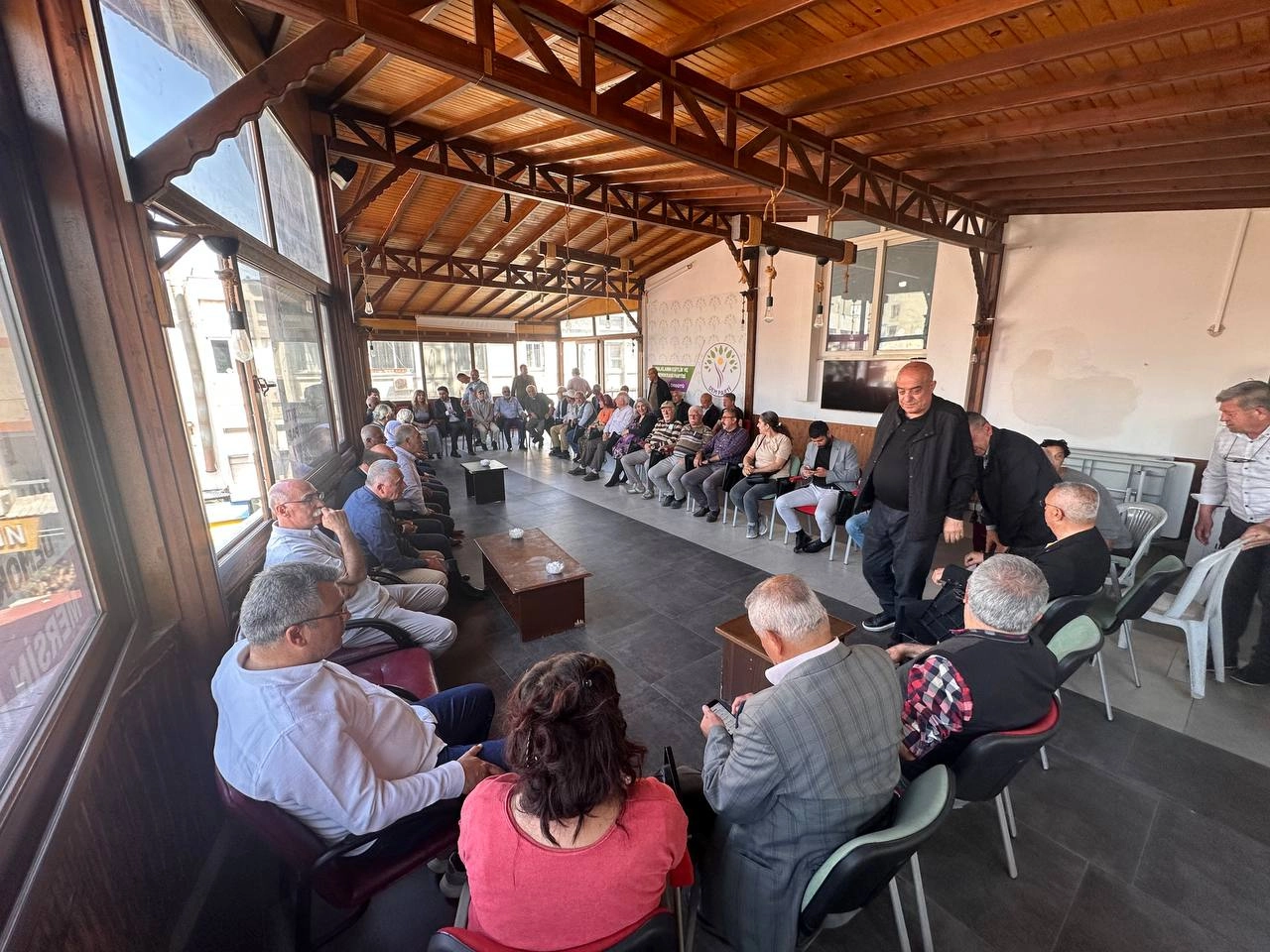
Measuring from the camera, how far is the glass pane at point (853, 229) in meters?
6.81

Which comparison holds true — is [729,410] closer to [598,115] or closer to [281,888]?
[598,115]

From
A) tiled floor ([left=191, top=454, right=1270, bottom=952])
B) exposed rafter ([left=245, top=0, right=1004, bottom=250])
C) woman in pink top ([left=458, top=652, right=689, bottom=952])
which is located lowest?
tiled floor ([left=191, top=454, right=1270, bottom=952])

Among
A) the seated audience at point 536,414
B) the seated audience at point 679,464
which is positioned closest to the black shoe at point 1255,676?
the seated audience at point 679,464

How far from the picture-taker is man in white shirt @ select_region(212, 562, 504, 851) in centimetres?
121

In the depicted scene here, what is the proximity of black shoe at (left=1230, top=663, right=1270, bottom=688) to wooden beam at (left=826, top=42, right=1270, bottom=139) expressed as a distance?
9.89 ft

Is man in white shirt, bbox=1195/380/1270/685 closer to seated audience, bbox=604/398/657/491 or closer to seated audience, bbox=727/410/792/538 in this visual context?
seated audience, bbox=727/410/792/538

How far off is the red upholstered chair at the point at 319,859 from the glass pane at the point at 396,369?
12.6m

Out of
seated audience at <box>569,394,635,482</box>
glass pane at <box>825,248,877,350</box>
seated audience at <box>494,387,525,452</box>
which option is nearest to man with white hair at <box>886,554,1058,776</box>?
seated audience at <box>569,394,635,482</box>

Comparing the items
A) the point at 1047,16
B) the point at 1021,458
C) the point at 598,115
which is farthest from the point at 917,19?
the point at 1021,458

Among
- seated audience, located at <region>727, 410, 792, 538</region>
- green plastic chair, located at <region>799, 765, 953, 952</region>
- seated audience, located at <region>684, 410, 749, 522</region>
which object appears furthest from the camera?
seated audience, located at <region>684, 410, 749, 522</region>

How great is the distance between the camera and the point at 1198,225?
456 centimetres

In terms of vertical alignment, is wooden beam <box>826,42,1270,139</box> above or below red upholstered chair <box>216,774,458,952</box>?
above

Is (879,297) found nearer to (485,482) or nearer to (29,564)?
(485,482)

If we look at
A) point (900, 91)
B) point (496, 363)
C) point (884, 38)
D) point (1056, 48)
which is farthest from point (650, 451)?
point (496, 363)
